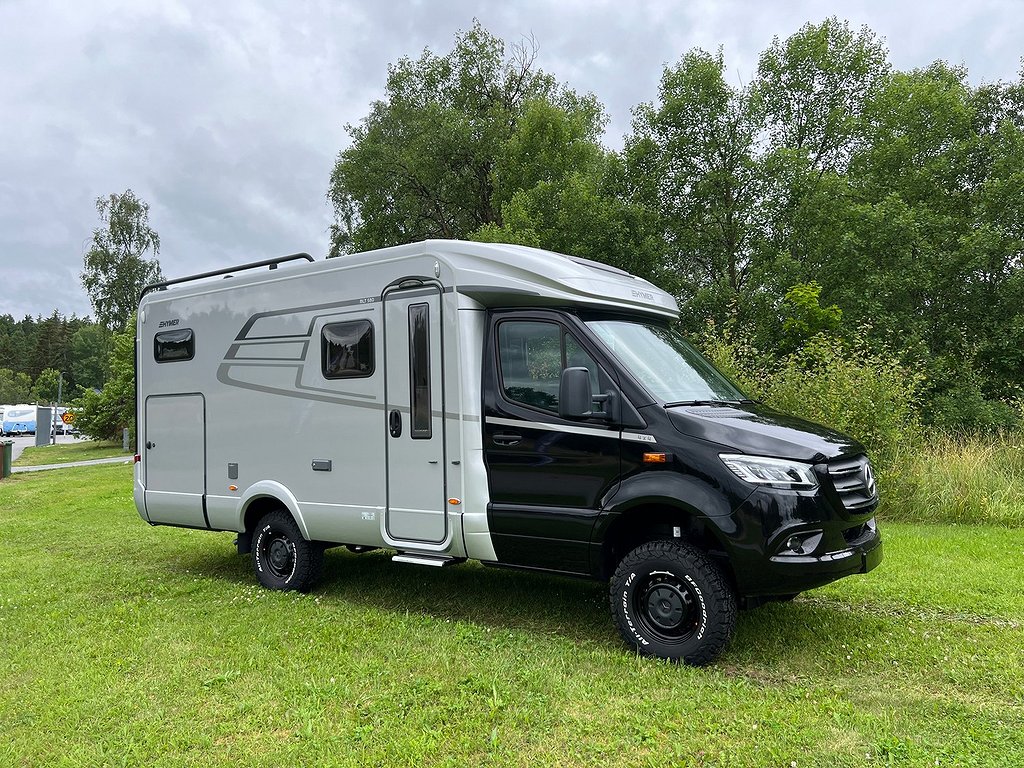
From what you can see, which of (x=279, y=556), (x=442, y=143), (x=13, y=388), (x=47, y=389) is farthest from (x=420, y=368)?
(x=13, y=388)

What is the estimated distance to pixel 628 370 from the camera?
5.28 metres

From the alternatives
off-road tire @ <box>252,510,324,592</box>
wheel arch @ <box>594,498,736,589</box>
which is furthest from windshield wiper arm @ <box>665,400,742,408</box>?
off-road tire @ <box>252,510,324,592</box>

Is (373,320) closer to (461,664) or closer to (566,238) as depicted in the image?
(461,664)

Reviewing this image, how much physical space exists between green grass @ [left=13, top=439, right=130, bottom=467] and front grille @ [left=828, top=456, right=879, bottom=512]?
27.6m

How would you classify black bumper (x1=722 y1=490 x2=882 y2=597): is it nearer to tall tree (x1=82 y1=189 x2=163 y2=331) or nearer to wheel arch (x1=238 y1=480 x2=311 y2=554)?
wheel arch (x1=238 y1=480 x2=311 y2=554)

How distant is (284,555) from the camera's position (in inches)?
283

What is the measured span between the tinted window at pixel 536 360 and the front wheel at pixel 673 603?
120 centimetres

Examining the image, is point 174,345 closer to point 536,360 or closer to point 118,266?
point 536,360

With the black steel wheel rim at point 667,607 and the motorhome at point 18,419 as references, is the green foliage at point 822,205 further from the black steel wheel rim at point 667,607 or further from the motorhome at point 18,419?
the motorhome at point 18,419

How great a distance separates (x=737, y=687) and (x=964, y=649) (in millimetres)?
1761

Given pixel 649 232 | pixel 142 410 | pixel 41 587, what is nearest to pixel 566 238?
pixel 649 232

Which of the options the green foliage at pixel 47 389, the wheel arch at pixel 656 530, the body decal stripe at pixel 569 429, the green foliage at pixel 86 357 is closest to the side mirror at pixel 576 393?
the body decal stripe at pixel 569 429

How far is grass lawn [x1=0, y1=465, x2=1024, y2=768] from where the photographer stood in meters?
3.92

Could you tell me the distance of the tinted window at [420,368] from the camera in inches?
237
